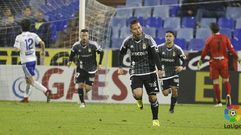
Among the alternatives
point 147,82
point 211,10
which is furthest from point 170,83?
point 211,10

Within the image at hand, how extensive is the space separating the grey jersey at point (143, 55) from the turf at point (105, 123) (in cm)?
102

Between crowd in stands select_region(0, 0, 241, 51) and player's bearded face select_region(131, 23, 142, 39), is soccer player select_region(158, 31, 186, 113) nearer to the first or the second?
player's bearded face select_region(131, 23, 142, 39)

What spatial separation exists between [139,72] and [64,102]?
8620 millimetres

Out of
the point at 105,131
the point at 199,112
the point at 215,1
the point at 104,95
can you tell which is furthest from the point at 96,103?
the point at 105,131

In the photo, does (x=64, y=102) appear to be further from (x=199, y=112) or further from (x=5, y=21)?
(x=199, y=112)

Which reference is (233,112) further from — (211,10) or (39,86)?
(211,10)

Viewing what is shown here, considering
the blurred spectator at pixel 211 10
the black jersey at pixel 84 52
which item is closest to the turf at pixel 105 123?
the black jersey at pixel 84 52

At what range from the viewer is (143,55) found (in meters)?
13.6

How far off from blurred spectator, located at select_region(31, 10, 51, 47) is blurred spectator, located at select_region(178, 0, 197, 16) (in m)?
6.12

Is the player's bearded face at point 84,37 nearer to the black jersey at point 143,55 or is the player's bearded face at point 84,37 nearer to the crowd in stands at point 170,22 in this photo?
the crowd in stands at point 170,22

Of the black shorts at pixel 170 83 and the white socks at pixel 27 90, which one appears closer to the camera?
the black shorts at pixel 170 83

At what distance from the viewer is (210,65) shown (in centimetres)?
2108

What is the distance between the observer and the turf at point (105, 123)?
11.6 m

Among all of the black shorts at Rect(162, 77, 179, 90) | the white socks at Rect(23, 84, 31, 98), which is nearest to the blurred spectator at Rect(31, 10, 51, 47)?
the white socks at Rect(23, 84, 31, 98)
